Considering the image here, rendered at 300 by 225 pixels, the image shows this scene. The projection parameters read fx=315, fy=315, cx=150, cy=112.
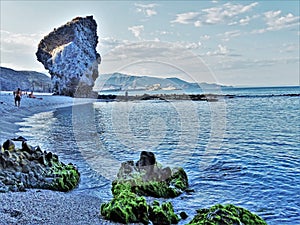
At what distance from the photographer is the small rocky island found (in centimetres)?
694

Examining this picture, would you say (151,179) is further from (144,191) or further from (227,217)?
(227,217)

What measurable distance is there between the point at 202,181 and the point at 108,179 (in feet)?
11.6

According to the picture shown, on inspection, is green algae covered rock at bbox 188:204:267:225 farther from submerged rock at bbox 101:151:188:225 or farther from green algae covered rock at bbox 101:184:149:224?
green algae covered rock at bbox 101:184:149:224

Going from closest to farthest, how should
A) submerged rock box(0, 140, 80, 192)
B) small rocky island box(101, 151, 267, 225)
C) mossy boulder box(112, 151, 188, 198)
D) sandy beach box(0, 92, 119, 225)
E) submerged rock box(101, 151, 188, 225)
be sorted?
sandy beach box(0, 92, 119, 225) < small rocky island box(101, 151, 267, 225) < submerged rock box(101, 151, 188, 225) < submerged rock box(0, 140, 80, 192) < mossy boulder box(112, 151, 188, 198)

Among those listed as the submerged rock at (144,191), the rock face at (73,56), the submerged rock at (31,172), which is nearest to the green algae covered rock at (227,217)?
the submerged rock at (144,191)

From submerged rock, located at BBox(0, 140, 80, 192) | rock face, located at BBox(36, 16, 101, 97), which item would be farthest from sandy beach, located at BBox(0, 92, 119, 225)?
rock face, located at BBox(36, 16, 101, 97)

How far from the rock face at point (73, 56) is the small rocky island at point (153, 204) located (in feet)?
243

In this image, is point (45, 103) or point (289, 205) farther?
point (45, 103)

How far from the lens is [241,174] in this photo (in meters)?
13.0

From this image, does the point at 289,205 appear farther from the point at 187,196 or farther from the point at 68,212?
the point at 68,212

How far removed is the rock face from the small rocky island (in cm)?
7396

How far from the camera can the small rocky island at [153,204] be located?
6.94 m

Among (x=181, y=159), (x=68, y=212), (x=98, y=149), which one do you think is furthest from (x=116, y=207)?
(x=98, y=149)

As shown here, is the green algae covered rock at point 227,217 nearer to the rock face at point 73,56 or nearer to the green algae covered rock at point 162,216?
the green algae covered rock at point 162,216
